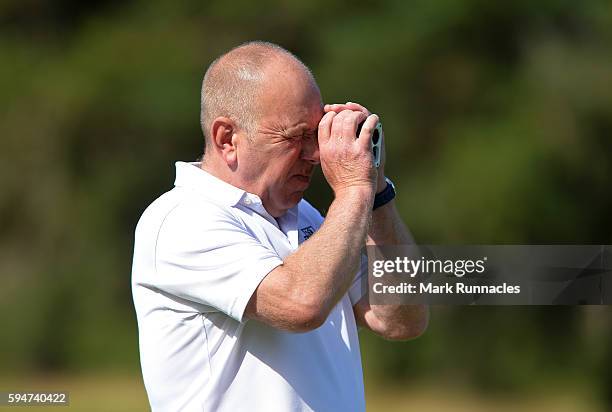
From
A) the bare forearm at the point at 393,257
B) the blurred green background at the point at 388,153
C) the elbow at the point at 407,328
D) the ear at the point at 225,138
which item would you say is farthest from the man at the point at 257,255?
the blurred green background at the point at 388,153

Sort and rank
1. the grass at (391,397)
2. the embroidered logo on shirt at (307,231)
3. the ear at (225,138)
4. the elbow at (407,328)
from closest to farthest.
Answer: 1. the ear at (225,138)
2. the embroidered logo on shirt at (307,231)
3. the elbow at (407,328)
4. the grass at (391,397)

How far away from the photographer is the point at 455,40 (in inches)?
512

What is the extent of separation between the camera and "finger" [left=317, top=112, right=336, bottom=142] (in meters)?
2.80

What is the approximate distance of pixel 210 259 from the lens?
2.66 meters

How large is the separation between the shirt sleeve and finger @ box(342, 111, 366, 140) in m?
0.38

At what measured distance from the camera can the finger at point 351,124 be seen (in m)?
2.78

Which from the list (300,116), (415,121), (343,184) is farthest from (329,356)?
(415,121)

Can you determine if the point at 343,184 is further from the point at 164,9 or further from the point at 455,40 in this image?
the point at 164,9

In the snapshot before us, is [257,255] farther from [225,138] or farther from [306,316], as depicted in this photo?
[225,138]

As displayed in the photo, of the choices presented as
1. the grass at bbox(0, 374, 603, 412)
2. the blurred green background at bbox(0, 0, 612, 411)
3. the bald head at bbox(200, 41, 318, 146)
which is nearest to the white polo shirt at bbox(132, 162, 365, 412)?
the bald head at bbox(200, 41, 318, 146)

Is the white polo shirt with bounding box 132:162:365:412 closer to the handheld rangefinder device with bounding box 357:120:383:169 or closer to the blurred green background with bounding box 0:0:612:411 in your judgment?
the handheld rangefinder device with bounding box 357:120:383:169

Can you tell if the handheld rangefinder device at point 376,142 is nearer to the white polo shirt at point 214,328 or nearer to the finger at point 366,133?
the finger at point 366,133

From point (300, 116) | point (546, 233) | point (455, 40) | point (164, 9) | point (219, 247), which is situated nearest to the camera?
point (219, 247)

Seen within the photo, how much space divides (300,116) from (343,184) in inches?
9.9
